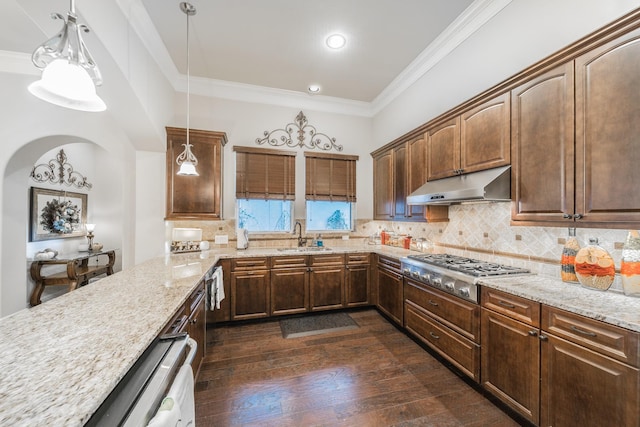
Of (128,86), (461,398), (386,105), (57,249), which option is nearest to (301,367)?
(461,398)

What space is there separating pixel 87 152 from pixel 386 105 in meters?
5.93

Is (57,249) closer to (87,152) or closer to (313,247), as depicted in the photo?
(87,152)

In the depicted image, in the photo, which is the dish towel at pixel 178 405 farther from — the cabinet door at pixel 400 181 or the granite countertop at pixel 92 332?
the cabinet door at pixel 400 181

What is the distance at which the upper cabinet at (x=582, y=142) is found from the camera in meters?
1.41

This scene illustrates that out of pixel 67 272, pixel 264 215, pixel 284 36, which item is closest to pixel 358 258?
pixel 264 215

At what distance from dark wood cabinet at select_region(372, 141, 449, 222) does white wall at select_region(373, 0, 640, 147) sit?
0.51 metres

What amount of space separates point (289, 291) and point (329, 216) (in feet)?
4.93

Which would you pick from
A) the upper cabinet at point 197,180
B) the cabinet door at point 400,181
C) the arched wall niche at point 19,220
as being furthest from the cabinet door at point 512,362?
the arched wall niche at point 19,220

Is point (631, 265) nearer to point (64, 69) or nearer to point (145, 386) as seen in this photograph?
point (145, 386)

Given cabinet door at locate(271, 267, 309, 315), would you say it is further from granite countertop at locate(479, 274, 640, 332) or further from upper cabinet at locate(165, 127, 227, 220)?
granite countertop at locate(479, 274, 640, 332)

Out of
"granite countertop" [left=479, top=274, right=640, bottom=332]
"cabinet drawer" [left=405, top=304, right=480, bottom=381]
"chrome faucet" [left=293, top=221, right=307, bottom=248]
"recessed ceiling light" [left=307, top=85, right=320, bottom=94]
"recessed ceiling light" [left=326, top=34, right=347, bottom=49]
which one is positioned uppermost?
"recessed ceiling light" [left=326, top=34, right=347, bottom=49]

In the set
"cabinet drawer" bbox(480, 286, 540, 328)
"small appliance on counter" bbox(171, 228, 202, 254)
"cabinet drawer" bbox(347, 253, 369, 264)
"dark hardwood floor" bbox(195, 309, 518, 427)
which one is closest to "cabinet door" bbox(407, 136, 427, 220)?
"cabinet drawer" bbox(347, 253, 369, 264)

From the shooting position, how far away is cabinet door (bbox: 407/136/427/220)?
9.85 feet

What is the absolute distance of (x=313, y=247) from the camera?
13.1 feet
